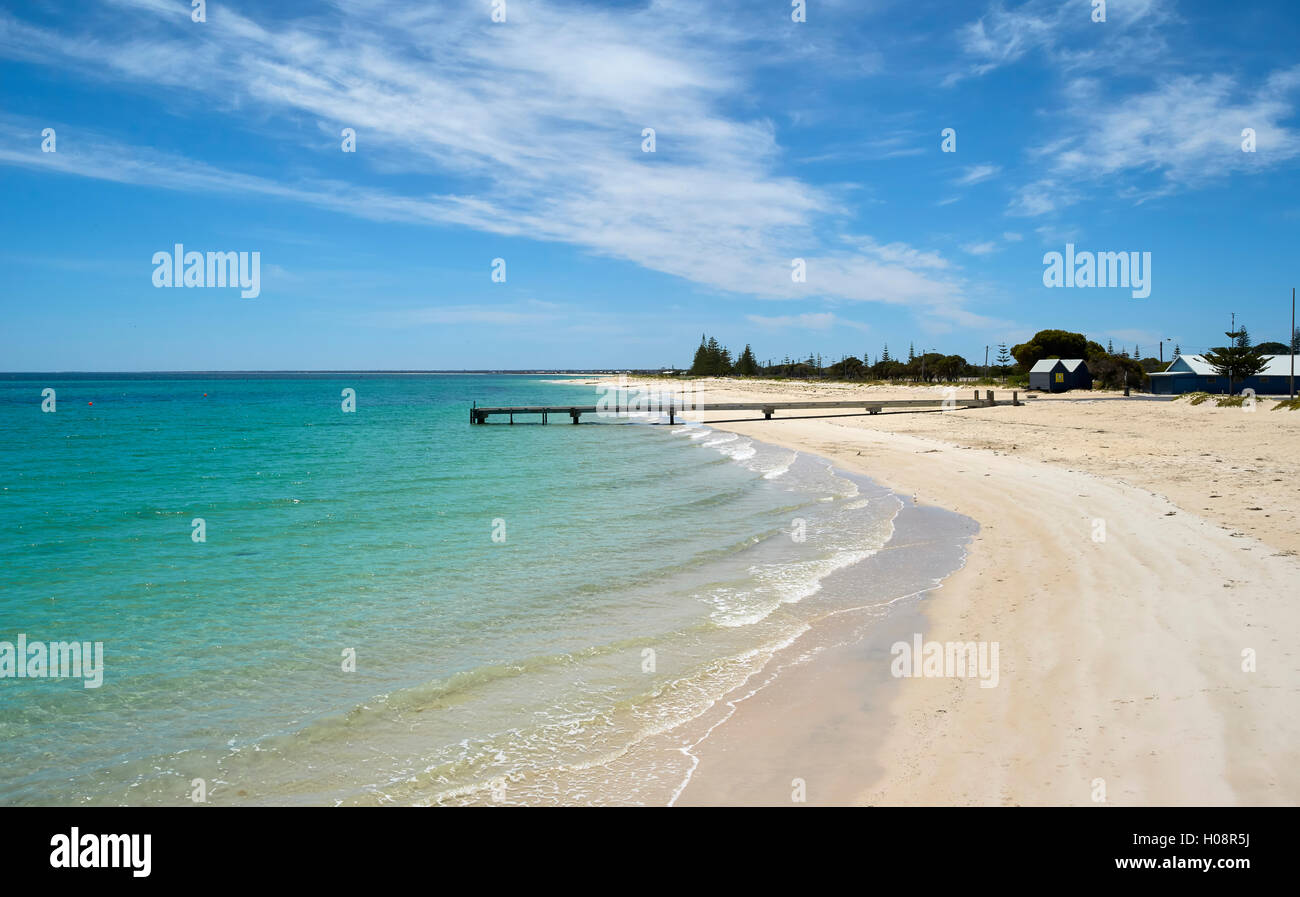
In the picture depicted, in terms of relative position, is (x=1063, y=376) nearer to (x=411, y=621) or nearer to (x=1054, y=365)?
(x=1054, y=365)

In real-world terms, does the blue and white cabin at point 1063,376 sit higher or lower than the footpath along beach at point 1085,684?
higher

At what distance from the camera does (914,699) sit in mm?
6730

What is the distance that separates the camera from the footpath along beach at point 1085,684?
5.01 m

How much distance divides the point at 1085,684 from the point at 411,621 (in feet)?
26.7

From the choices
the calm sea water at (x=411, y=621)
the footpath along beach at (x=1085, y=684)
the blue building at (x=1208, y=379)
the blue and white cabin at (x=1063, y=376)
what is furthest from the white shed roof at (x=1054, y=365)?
the footpath along beach at (x=1085, y=684)

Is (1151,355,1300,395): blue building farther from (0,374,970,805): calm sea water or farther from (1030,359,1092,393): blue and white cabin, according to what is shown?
(0,374,970,805): calm sea water

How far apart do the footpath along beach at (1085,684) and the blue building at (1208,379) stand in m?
52.7

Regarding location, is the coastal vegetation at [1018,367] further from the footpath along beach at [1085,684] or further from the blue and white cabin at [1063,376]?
the footpath along beach at [1085,684]

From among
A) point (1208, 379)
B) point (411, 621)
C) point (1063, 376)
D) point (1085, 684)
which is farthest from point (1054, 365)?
point (411, 621)
